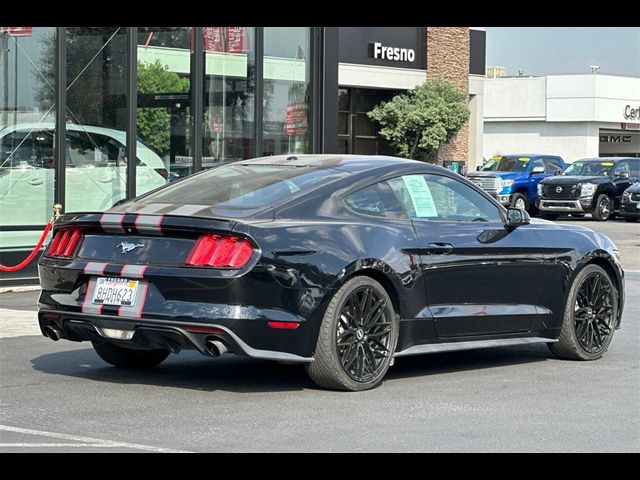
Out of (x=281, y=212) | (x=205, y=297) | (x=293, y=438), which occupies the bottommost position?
(x=293, y=438)

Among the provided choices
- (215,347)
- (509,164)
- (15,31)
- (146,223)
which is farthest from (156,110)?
(509,164)

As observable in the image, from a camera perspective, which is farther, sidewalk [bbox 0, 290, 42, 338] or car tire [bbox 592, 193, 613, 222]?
car tire [bbox 592, 193, 613, 222]

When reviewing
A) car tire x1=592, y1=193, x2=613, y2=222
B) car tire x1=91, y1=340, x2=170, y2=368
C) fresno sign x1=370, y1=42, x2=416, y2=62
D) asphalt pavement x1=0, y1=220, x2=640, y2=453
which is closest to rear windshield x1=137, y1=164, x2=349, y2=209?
car tire x1=91, y1=340, x2=170, y2=368

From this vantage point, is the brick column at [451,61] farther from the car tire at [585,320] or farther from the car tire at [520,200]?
the car tire at [585,320]

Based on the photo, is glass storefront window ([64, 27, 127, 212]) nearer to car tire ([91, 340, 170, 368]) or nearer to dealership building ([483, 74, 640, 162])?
Result: car tire ([91, 340, 170, 368])

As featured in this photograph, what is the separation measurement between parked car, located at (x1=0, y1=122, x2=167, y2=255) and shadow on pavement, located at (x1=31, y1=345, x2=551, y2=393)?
5.65 meters

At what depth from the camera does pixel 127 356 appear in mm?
8641

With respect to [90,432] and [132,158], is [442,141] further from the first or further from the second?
[90,432]

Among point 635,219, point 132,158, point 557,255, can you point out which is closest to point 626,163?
point 635,219

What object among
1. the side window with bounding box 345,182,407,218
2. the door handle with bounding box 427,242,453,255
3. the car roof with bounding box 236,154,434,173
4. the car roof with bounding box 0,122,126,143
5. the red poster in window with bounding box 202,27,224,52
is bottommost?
the door handle with bounding box 427,242,453,255

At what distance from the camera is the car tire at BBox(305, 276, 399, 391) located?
7.61m

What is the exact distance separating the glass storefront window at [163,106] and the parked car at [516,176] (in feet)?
61.0
